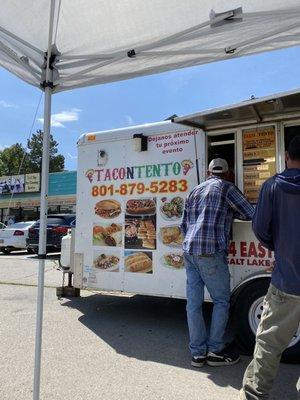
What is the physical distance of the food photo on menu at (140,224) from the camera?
6129 millimetres

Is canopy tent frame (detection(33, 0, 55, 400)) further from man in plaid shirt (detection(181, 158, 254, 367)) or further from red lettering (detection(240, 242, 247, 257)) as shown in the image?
red lettering (detection(240, 242, 247, 257))

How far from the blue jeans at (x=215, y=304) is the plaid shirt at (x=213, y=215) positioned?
0.12 metres

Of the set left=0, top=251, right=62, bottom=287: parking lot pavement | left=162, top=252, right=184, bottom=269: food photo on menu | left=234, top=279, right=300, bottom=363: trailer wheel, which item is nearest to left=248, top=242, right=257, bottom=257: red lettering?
left=234, top=279, right=300, bottom=363: trailer wheel

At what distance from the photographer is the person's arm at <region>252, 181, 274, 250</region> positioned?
3.48m

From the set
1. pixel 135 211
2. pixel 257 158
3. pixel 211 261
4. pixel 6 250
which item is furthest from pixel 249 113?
pixel 6 250

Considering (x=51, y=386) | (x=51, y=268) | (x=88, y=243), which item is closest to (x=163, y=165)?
(x=88, y=243)

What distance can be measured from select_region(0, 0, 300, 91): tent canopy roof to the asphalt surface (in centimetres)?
281

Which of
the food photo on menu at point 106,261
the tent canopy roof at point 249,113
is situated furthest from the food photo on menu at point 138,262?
the tent canopy roof at point 249,113

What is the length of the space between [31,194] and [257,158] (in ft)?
100

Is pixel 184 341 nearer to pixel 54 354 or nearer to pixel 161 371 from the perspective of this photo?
pixel 161 371

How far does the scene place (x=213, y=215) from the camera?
16.0ft

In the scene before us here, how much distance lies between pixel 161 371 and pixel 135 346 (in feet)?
2.94

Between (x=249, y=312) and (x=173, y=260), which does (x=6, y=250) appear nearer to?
(x=173, y=260)

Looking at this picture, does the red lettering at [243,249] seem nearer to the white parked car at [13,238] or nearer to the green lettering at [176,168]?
the green lettering at [176,168]
